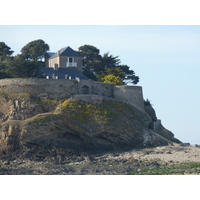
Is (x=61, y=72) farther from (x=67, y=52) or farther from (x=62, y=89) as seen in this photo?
(x=62, y=89)

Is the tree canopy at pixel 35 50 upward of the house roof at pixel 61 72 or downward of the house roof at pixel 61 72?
upward

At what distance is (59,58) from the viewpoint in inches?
2692

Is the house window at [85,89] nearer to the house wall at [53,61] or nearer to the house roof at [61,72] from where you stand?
the house roof at [61,72]

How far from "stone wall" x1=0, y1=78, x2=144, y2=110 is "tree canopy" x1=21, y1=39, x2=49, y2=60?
47.4ft

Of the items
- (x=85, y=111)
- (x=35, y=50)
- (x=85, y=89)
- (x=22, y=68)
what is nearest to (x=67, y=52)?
(x=35, y=50)

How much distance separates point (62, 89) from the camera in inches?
2309

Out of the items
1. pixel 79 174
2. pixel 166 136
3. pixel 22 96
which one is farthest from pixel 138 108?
pixel 79 174

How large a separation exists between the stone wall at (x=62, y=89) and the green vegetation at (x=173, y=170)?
535 inches

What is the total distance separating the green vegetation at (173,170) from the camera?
44822mm

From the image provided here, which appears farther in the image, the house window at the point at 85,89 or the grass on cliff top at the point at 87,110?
the house window at the point at 85,89

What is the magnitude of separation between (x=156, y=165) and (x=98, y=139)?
27.9 feet

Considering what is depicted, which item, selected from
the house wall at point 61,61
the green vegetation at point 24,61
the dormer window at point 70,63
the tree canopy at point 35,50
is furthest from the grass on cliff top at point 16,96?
the tree canopy at point 35,50

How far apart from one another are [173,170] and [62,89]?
16906 mm

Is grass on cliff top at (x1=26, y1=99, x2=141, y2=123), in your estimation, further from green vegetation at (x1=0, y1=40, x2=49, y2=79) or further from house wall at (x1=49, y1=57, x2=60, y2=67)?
house wall at (x1=49, y1=57, x2=60, y2=67)
